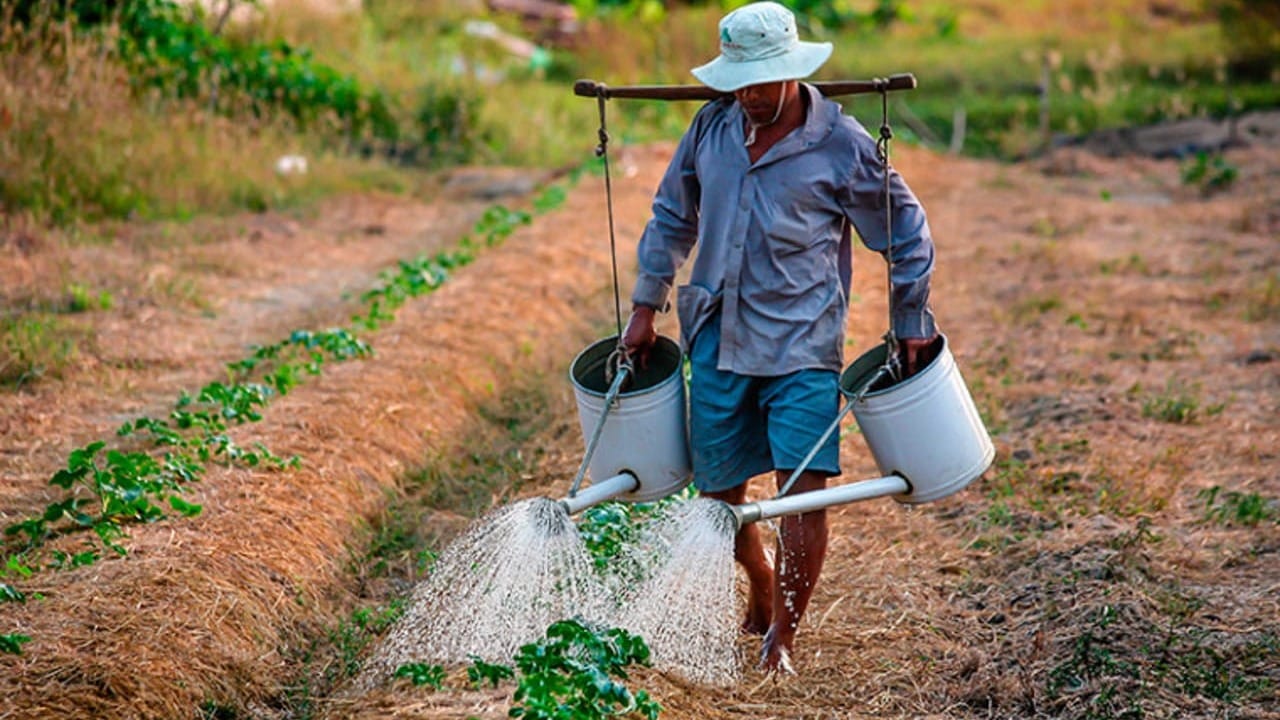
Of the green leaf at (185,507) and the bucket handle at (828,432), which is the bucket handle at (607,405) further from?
the green leaf at (185,507)

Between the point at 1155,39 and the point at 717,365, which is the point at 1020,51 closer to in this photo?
the point at 1155,39

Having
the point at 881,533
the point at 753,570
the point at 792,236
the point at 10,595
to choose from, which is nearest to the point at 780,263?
the point at 792,236

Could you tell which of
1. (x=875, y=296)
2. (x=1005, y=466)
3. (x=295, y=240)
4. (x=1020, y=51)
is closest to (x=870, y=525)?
(x=1005, y=466)

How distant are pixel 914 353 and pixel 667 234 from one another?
2.34 feet

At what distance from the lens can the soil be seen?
4051 mm

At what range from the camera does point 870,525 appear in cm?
540

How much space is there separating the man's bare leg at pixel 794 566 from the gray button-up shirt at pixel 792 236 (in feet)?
1.17

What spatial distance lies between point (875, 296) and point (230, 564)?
5.36m

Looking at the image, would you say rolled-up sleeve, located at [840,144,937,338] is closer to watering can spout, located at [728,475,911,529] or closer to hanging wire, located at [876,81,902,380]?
hanging wire, located at [876,81,902,380]

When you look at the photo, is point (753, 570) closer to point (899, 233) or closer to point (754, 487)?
point (899, 233)

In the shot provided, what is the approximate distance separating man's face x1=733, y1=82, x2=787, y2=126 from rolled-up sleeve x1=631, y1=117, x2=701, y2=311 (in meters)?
0.25

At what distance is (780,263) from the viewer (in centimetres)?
392

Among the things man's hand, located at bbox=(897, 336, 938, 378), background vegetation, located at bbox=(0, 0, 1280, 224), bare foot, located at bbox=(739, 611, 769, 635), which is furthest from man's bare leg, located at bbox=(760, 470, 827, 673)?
background vegetation, located at bbox=(0, 0, 1280, 224)

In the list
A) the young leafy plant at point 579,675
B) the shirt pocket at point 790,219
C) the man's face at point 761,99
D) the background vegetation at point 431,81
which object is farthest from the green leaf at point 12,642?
the background vegetation at point 431,81
